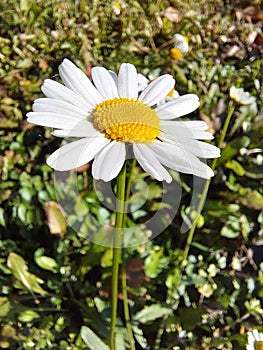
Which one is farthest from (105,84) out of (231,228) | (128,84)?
(231,228)

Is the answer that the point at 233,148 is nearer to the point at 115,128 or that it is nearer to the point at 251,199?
the point at 251,199

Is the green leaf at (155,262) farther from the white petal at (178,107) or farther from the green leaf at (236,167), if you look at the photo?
the white petal at (178,107)

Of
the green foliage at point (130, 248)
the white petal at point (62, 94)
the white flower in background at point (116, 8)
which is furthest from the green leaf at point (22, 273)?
the white flower in background at point (116, 8)

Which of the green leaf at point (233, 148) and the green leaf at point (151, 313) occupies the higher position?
the green leaf at point (233, 148)

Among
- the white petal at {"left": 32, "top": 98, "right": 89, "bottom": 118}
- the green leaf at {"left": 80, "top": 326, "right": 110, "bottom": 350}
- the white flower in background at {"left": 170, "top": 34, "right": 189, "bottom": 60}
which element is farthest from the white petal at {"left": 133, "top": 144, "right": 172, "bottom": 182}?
the white flower in background at {"left": 170, "top": 34, "right": 189, "bottom": 60}

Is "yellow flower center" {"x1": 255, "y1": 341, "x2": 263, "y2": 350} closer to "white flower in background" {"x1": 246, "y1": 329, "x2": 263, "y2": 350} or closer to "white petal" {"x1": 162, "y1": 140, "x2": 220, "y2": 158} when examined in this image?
"white flower in background" {"x1": 246, "y1": 329, "x2": 263, "y2": 350}

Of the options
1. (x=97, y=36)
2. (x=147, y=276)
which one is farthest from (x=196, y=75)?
(x=147, y=276)
